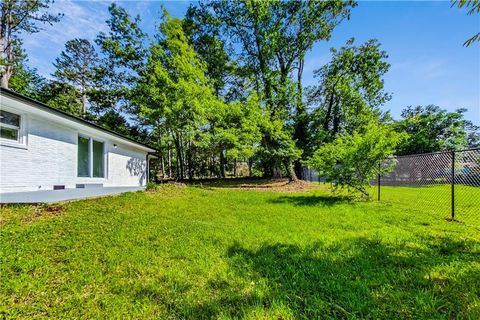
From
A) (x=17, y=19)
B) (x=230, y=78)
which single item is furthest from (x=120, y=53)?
(x=230, y=78)

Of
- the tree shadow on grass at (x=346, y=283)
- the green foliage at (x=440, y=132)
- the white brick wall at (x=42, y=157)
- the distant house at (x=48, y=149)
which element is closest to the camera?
the tree shadow on grass at (x=346, y=283)

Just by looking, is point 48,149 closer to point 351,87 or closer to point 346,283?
point 346,283

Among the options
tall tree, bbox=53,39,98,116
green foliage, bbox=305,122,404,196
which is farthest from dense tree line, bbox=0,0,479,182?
green foliage, bbox=305,122,404,196

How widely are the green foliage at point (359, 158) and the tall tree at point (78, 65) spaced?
24483 millimetres

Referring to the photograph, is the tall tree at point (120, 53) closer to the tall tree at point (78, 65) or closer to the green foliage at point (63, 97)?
the green foliage at point (63, 97)

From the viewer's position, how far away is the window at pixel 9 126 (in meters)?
5.53

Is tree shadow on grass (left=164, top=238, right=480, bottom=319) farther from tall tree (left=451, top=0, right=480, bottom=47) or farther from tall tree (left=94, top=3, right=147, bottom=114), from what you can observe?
tall tree (left=94, top=3, right=147, bottom=114)

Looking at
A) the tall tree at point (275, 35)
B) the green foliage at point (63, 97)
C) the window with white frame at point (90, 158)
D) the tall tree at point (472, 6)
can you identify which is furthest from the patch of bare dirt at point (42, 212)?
the green foliage at point (63, 97)

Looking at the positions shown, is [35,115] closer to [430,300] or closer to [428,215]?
[430,300]

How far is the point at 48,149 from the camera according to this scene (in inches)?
266

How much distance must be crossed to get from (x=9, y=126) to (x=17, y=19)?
16.6m


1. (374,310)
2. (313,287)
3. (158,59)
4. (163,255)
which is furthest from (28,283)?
(158,59)

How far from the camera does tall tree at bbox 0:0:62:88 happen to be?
1475cm

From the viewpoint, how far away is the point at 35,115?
20.7ft
